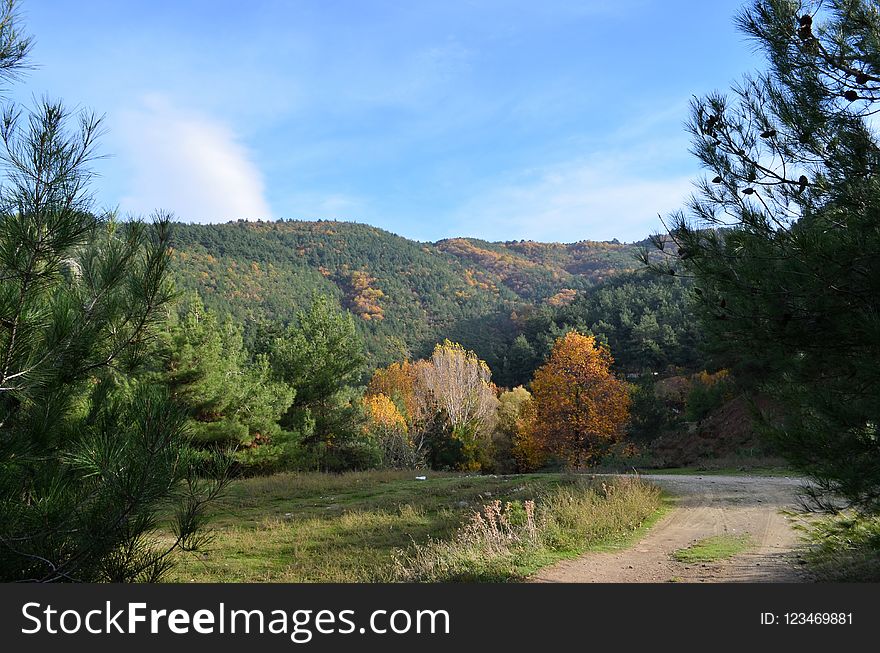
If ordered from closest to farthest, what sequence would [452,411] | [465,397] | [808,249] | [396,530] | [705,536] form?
[808,249] < [705,536] < [396,530] < [452,411] < [465,397]

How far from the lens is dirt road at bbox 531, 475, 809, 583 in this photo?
6.34 metres

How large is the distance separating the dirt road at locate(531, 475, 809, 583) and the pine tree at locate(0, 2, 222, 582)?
418 cm

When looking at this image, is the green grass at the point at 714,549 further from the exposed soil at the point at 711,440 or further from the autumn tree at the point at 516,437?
the autumn tree at the point at 516,437

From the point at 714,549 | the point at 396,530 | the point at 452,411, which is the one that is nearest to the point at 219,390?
the point at 396,530

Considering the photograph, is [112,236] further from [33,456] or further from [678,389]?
[678,389]

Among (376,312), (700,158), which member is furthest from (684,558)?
(376,312)

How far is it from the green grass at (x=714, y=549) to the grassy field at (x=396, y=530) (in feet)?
3.51

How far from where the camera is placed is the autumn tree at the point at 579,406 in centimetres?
2927

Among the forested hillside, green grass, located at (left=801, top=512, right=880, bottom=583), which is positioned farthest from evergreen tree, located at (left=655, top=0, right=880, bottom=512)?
the forested hillside

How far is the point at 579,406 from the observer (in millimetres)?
29750

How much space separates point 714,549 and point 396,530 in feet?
19.3

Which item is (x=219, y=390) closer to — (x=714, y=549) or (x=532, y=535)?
(x=532, y=535)

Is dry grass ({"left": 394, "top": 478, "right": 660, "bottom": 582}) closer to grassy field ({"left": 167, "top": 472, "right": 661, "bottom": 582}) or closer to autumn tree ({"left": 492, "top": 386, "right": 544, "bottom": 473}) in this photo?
grassy field ({"left": 167, "top": 472, "right": 661, "bottom": 582})

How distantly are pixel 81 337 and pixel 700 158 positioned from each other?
6001 mm
